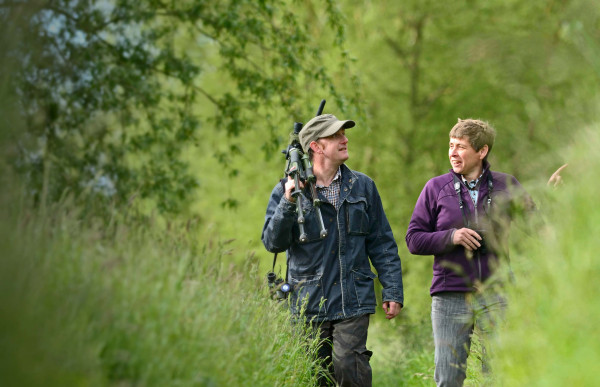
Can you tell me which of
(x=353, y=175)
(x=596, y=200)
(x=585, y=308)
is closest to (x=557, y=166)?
(x=596, y=200)

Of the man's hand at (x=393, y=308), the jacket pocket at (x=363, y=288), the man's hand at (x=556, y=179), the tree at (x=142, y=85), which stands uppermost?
the tree at (x=142, y=85)

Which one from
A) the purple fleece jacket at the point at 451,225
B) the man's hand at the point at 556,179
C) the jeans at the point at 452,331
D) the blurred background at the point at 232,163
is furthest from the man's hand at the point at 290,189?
the man's hand at the point at 556,179

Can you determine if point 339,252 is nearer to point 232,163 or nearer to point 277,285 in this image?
point 277,285

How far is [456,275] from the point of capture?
238 inches

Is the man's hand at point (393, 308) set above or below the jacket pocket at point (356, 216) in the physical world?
below

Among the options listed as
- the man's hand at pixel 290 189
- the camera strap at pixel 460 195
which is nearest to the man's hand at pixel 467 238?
the camera strap at pixel 460 195

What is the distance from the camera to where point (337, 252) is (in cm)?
635

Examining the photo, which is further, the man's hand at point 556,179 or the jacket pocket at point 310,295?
the jacket pocket at point 310,295

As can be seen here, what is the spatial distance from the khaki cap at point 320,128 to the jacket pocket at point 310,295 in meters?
1.03

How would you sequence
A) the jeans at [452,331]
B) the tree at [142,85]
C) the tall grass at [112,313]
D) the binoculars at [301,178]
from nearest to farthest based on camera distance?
1. the tall grass at [112,313]
2. the jeans at [452,331]
3. the binoculars at [301,178]
4. the tree at [142,85]

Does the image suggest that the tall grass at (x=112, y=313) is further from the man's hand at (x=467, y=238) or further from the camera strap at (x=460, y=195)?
the camera strap at (x=460, y=195)

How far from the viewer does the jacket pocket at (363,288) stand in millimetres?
6258

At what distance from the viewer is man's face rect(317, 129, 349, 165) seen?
21.0 ft

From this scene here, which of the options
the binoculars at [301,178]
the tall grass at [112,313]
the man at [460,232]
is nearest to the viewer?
the tall grass at [112,313]
